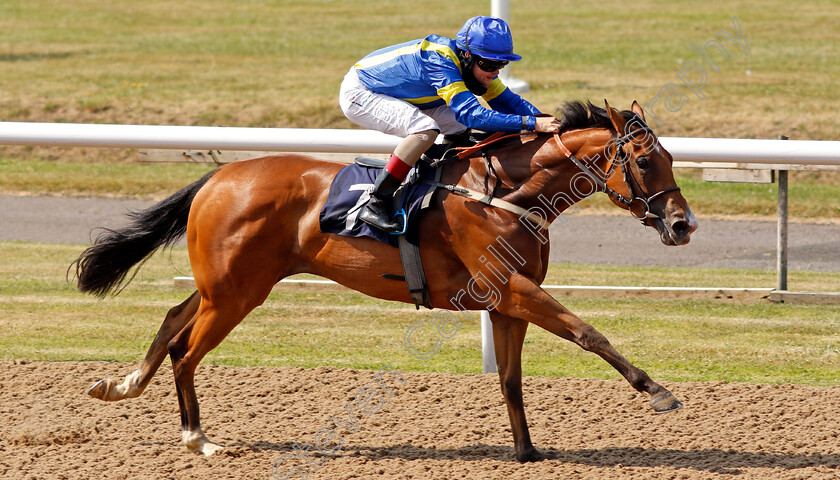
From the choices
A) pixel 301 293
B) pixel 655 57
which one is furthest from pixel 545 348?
pixel 655 57

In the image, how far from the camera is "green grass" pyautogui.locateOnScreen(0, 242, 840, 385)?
6.36m

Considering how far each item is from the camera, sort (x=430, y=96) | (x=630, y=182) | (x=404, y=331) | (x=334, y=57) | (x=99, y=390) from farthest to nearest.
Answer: (x=334, y=57) < (x=404, y=331) < (x=99, y=390) < (x=430, y=96) < (x=630, y=182)

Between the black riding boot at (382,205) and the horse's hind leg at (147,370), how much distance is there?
1.15 meters

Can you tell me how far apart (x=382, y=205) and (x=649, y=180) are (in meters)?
1.23

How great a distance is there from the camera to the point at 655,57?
2053cm

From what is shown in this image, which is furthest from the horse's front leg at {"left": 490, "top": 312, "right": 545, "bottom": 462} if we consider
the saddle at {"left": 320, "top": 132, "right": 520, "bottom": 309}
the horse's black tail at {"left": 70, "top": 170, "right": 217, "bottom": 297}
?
the horse's black tail at {"left": 70, "top": 170, "right": 217, "bottom": 297}

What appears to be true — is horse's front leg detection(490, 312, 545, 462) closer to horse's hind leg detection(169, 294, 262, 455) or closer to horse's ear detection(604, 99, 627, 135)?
horse's ear detection(604, 99, 627, 135)

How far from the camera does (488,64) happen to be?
4684 mm

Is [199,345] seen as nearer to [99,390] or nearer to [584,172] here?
[99,390]

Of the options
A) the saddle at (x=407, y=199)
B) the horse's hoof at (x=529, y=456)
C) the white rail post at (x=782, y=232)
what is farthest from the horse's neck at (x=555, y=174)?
the white rail post at (x=782, y=232)

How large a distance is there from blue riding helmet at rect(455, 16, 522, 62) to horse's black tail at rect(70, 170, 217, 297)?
163cm

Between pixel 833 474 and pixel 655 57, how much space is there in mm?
17122

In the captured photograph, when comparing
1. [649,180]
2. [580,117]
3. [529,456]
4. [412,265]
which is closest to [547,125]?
[580,117]

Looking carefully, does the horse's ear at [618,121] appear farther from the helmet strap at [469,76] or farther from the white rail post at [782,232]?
the white rail post at [782,232]
